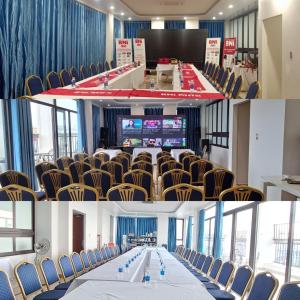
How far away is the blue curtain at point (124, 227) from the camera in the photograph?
1.67m

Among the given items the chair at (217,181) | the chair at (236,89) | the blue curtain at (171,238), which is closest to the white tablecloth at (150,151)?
the chair at (217,181)

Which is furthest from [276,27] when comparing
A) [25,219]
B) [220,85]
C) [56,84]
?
[25,219]

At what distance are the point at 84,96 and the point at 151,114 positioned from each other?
0.25m

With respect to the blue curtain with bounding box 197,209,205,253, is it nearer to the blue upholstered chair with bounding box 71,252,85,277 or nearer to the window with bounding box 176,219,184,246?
the window with bounding box 176,219,184,246

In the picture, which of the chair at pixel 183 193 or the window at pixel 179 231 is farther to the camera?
the window at pixel 179 231

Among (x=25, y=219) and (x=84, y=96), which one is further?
(x=25, y=219)

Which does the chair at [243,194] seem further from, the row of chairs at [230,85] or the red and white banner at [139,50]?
the red and white banner at [139,50]

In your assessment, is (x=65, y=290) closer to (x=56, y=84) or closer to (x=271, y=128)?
(x=56, y=84)

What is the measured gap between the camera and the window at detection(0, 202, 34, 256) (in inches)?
57.7

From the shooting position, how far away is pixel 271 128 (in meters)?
1.06

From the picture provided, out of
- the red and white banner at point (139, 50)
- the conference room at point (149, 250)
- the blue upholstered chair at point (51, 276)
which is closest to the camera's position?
the red and white banner at point (139, 50)

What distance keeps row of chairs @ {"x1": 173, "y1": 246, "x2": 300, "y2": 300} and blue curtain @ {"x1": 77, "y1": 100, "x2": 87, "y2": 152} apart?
41.1 inches

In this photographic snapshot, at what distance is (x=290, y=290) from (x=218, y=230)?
0.69 m

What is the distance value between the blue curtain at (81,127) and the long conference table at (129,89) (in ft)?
0.12
